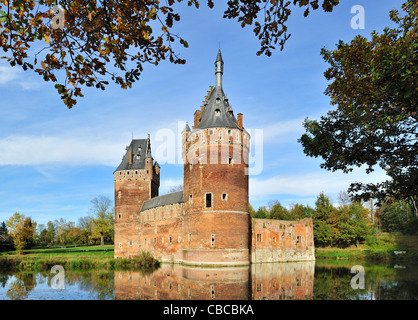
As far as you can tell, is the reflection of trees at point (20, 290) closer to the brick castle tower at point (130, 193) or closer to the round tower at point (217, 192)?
the round tower at point (217, 192)

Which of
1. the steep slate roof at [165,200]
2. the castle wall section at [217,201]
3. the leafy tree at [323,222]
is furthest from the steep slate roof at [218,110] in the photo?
the leafy tree at [323,222]

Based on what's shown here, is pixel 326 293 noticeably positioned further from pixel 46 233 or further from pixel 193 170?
pixel 46 233

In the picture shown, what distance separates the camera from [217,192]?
28297 millimetres

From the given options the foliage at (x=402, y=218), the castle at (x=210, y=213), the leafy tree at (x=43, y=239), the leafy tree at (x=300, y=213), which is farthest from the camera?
the leafy tree at (x=43, y=239)

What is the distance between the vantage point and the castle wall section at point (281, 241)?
3281 cm

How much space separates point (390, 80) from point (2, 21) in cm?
757

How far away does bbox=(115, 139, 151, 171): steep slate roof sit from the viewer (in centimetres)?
4047

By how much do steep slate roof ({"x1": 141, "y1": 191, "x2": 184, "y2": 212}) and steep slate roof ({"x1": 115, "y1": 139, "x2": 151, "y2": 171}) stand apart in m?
5.13

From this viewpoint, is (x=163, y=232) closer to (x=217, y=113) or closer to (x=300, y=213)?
(x=217, y=113)

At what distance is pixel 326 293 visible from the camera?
1324 cm

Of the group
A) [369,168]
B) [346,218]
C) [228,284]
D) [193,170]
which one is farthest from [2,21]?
[346,218]

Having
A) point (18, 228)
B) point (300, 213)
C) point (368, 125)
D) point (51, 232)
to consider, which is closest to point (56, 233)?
point (51, 232)

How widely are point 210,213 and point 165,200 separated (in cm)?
782

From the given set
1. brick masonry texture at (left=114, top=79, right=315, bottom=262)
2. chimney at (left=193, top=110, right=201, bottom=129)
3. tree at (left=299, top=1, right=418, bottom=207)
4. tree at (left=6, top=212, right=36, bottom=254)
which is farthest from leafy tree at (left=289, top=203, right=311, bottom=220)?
tree at (left=299, top=1, right=418, bottom=207)
